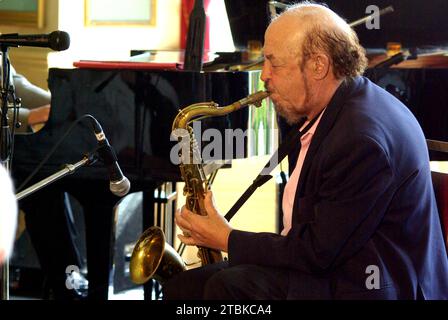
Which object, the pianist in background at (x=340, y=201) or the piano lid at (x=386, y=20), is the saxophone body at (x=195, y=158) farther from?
the piano lid at (x=386, y=20)

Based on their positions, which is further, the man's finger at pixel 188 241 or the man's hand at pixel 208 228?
the man's finger at pixel 188 241

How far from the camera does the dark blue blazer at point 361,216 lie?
2.33m

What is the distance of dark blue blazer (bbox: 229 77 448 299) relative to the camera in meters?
2.33

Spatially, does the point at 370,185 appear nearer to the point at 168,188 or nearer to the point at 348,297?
the point at 348,297

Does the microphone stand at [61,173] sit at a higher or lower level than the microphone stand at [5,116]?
lower

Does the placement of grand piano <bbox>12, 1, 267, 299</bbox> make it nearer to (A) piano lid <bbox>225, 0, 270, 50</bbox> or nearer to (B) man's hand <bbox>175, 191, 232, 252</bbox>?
(A) piano lid <bbox>225, 0, 270, 50</bbox>

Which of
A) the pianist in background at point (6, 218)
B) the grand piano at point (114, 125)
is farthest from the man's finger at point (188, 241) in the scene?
the pianist in background at point (6, 218)

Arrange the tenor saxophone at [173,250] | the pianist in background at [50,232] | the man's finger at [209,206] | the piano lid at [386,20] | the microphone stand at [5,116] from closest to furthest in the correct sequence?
1. the man's finger at [209,206]
2. the microphone stand at [5,116]
3. the tenor saxophone at [173,250]
4. the pianist in background at [50,232]
5. the piano lid at [386,20]

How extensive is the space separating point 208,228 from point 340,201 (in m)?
0.52

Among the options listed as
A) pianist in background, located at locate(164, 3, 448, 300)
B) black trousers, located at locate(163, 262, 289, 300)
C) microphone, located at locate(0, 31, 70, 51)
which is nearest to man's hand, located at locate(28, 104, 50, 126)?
microphone, located at locate(0, 31, 70, 51)

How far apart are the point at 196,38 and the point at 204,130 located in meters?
0.59

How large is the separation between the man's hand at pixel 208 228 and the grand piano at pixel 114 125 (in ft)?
3.31

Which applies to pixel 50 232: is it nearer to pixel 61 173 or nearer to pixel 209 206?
pixel 61 173

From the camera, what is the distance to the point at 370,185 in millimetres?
2326
